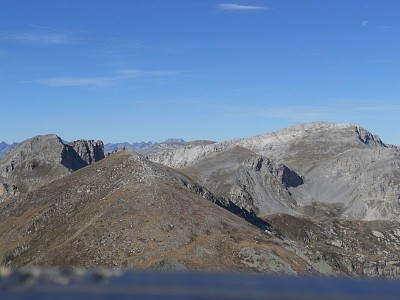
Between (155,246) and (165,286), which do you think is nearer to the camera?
(165,286)

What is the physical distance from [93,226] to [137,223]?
1243 centimetres

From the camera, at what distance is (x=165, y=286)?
14488 cm

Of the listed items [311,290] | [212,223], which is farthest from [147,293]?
[212,223]

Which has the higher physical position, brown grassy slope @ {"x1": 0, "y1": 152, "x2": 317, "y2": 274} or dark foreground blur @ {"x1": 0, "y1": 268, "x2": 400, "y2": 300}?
brown grassy slope @ {"x1": 0, "y1": 152, "x2": 317, "y2": 274}

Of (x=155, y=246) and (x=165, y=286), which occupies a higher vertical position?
(x=155, y=246)

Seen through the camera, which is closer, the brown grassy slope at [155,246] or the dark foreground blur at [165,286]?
the dark foreground blur at [165,286]

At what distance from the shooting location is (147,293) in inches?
5157

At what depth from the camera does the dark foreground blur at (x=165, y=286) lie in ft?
414

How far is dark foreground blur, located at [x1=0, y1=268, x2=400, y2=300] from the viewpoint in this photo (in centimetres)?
12619

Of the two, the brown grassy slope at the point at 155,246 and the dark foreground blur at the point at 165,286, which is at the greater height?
the brown grassy slope at the point at 155,246

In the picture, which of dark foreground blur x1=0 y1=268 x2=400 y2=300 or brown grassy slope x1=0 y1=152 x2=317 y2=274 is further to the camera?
brown grassy slope x1=0 y1=152 x2=317 y2=274

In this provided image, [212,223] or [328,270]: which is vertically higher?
[212,223]

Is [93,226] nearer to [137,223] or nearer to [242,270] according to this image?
[137,223]

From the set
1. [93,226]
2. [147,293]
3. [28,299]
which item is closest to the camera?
[28,299]
